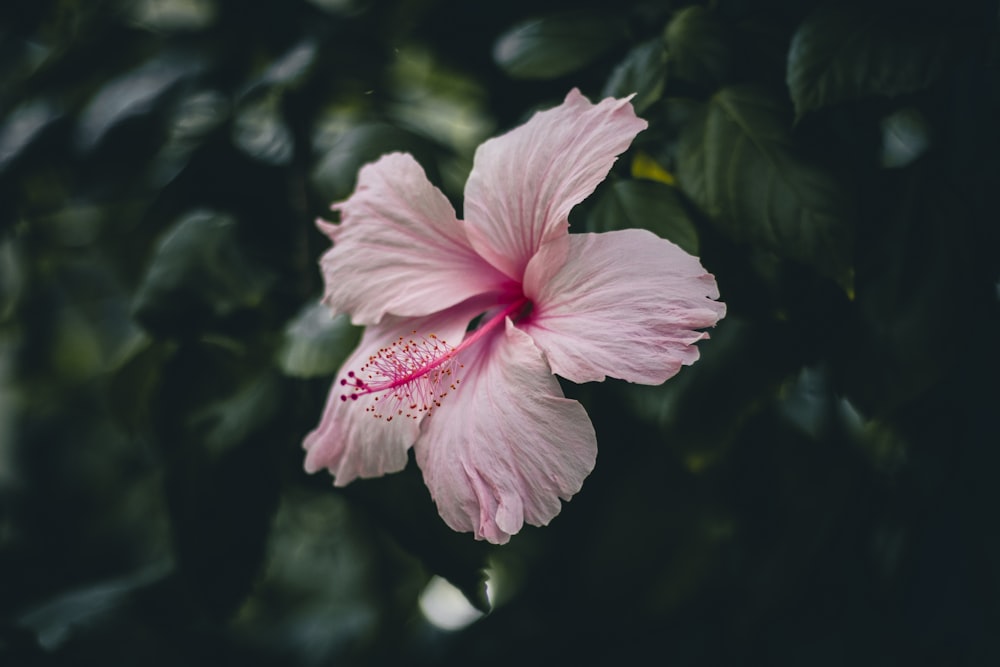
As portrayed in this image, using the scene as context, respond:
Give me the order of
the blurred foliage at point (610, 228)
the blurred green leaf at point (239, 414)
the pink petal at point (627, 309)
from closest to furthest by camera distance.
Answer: the pink petal at point (627, 309) → the blurred foliage at point (610, 228) → the blurred green leaf at point (239, 414)

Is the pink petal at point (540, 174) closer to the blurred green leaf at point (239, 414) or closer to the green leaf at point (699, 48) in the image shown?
the green leaf at point (699, 48)

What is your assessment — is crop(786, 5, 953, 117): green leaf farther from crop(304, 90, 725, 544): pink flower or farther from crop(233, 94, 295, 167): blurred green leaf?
crop(233, 94, 295, 167): blurred green leaf

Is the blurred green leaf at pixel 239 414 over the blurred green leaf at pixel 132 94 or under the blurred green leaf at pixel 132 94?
under

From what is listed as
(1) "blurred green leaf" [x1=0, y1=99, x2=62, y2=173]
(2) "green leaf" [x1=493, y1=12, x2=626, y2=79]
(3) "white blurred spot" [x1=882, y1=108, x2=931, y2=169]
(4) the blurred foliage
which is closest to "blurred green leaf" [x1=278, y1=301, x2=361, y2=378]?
(4) the blurred foliage

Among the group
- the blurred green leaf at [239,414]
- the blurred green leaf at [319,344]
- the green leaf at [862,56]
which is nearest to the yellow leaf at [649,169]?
the green leaf at [862,56]

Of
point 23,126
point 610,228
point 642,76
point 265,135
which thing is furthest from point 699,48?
point 23,126
